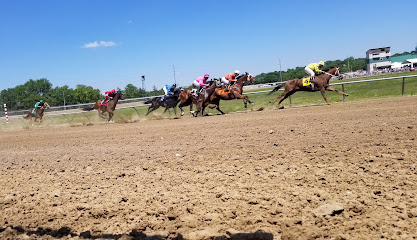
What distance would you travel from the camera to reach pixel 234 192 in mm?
3564

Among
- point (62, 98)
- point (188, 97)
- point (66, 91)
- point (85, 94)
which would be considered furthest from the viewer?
point (85, 94)

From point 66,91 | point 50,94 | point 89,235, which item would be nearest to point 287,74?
point 66,91

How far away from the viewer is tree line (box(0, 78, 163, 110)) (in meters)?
46.0

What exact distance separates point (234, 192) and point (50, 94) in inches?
3723

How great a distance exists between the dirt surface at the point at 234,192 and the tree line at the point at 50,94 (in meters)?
29.7

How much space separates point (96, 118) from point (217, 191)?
57.0ft

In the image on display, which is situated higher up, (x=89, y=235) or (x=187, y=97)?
(x=187, y=97)

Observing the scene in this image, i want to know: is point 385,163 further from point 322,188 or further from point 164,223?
point 164,223

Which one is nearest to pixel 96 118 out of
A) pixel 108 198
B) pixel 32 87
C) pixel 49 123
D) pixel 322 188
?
pixel 49 123

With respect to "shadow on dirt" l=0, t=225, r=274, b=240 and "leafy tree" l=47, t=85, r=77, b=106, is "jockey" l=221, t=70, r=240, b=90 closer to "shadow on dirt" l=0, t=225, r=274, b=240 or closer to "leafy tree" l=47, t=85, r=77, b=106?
"shadow on dirt" l=0, t=225, r=274, b=240

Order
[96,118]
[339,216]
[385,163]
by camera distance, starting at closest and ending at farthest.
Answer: [339,216] < [385,163] < [96,118]

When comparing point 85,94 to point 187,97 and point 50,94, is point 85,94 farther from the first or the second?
point 187,97

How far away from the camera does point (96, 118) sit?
769 inches

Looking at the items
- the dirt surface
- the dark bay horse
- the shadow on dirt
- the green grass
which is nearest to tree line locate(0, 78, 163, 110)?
the green grass
